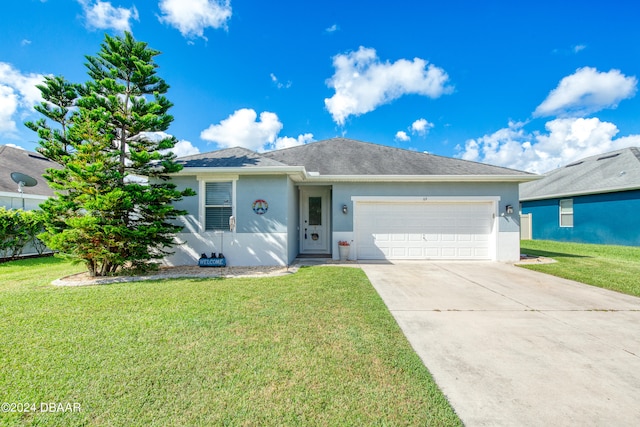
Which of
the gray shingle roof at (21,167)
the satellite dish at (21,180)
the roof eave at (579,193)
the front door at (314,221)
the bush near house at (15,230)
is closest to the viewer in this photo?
the bush near house at (15,230)

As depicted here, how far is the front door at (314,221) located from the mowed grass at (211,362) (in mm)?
5691

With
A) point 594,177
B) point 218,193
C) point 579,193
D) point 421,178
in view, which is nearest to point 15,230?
point 218,193

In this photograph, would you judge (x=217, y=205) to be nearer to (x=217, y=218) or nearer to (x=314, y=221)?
(x=217, y=218)

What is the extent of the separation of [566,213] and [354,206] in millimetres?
13760

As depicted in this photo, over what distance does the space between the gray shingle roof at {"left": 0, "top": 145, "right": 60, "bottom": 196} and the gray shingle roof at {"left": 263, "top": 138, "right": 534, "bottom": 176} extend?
9691mm

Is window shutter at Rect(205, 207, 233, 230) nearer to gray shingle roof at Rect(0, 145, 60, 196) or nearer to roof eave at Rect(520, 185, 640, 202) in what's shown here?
gray shingle roof at Rect(0, 145, 60, 196)

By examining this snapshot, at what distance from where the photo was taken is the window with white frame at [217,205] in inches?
313

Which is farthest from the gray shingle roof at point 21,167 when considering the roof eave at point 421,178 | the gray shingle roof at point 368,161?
the roof eave at point 421,178

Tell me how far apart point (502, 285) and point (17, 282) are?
11143mm

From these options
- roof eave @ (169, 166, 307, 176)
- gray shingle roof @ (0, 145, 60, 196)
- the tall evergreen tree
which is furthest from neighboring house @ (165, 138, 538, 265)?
gray shingle roof @ (0, 145, 60, 196)

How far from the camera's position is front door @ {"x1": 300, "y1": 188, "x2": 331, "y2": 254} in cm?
1043

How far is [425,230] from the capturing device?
9.29m

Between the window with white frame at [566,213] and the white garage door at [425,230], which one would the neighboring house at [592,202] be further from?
the white garage door at [425,230]

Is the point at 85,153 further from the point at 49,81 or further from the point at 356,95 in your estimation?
the point at 356,95
